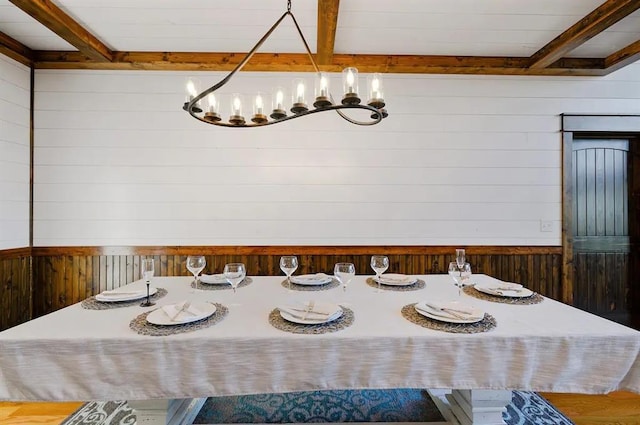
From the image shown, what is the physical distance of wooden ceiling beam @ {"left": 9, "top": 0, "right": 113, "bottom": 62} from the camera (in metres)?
1.86

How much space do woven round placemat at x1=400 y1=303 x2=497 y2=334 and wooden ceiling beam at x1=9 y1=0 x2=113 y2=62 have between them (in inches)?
107

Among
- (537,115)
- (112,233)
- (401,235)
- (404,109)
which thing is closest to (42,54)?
(112,233)

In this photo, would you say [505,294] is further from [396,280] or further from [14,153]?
[14,153]

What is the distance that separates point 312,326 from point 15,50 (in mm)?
3197

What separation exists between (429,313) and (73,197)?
3.01 meters

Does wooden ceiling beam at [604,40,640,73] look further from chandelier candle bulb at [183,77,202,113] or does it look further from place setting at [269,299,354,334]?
chandelier candle bulb at [183,77,202,113]

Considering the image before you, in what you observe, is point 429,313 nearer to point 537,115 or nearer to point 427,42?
point 427,42

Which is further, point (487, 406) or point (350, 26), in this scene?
point (350, 26)

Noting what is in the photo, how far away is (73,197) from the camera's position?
105 inches

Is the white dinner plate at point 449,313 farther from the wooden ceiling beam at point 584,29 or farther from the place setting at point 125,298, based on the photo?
the wooden ceiling beam at point 584,29

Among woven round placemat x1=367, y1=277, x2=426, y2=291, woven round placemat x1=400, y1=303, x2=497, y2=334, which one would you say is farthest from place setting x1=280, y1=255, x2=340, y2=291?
woven round placemat x1=400, y1=303, x2=497, y2=334

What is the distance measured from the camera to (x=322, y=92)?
1455 mm

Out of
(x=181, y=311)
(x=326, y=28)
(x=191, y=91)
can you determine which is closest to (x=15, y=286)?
(x=181, y=311)

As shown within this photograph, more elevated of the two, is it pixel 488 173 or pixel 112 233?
pixel 488 173
